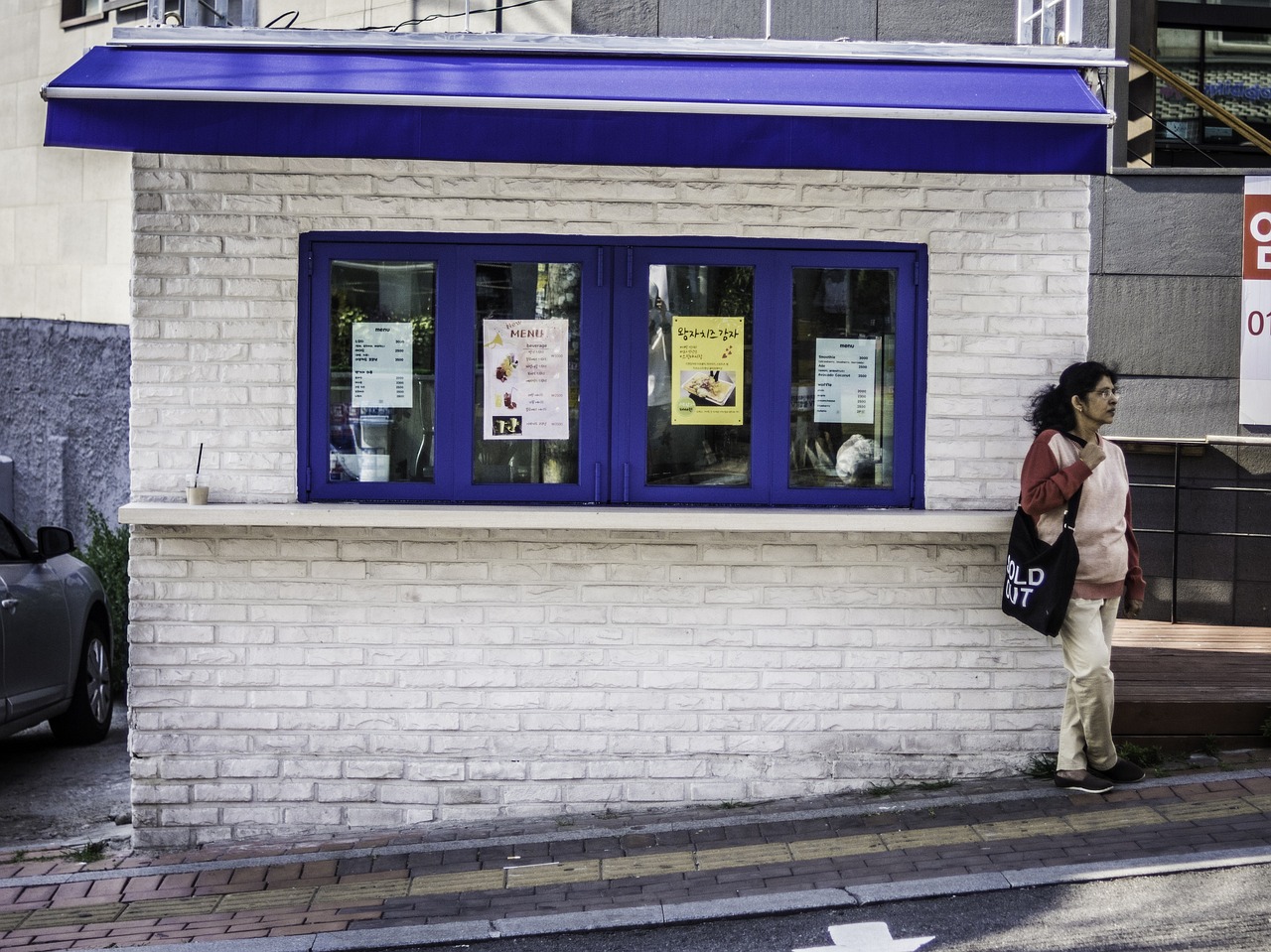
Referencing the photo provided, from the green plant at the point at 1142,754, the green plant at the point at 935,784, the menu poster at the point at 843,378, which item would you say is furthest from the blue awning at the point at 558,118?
the green plant at the point at 1142,754

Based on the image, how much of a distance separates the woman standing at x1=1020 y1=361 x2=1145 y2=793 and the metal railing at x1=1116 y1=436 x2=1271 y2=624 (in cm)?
339

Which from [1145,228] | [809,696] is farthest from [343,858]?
[1145,228]

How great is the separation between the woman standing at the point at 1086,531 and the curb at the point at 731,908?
83cm

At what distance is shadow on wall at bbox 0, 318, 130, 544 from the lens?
11.9 meters

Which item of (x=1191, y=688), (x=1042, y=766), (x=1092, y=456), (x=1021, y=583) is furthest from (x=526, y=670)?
(x=1191, y=688)

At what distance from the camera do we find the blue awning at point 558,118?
5246 mm

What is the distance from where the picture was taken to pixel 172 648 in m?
6.11

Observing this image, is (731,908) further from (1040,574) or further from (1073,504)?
(1073,504)

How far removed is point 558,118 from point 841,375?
71.4 inches

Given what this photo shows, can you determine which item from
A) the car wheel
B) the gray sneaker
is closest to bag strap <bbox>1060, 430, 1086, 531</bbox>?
the gray sneaker

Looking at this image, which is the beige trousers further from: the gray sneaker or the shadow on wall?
the shadow on wall

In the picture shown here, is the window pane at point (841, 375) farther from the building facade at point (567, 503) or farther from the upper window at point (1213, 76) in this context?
the upper window at point (1213, 76)

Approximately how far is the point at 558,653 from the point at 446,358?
1.40 meters

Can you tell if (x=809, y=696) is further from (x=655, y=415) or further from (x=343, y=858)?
(x=343, y=858)
